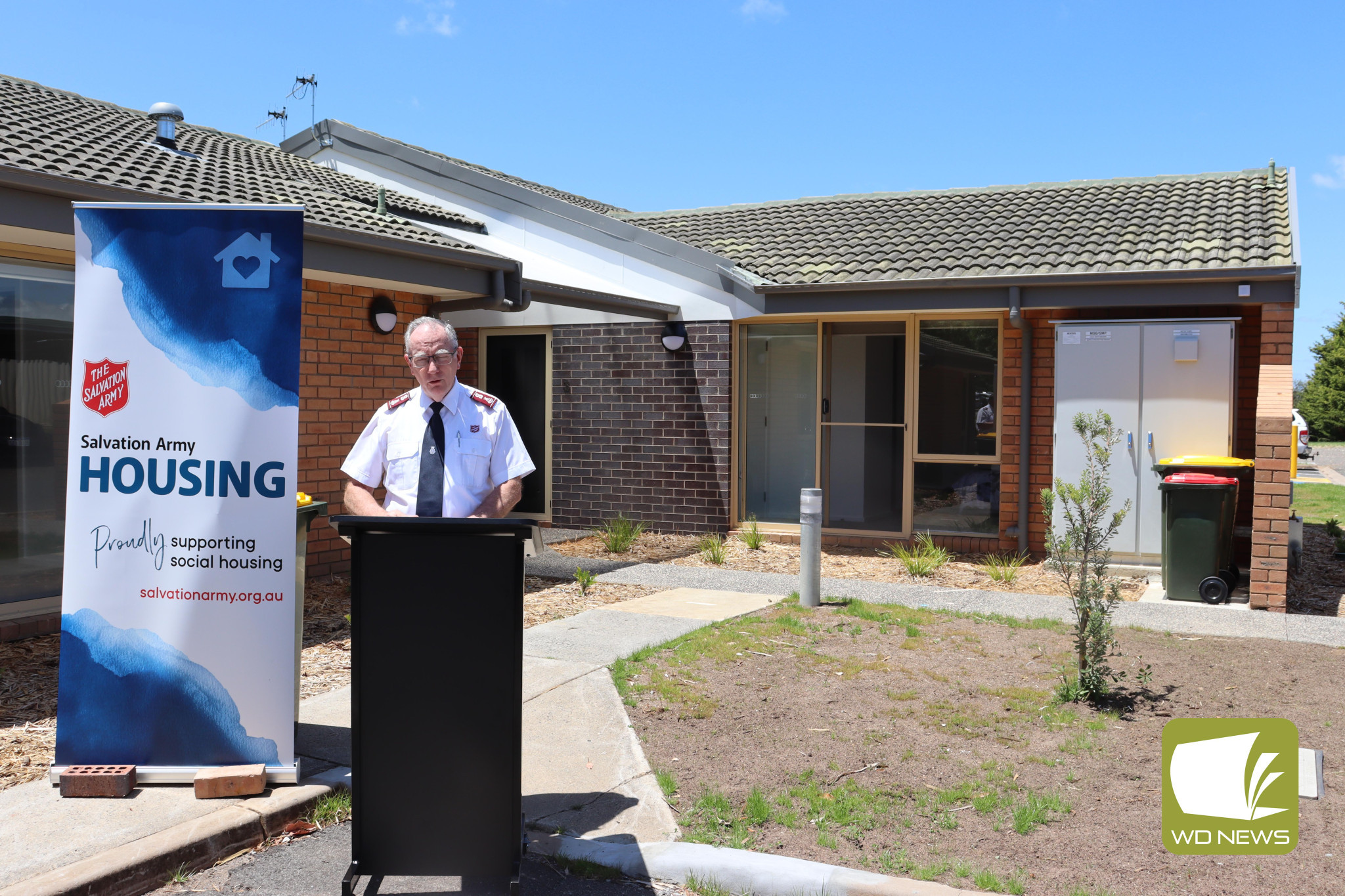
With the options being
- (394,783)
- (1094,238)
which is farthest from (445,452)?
(1094,238)

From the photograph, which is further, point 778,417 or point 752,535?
point 778,417

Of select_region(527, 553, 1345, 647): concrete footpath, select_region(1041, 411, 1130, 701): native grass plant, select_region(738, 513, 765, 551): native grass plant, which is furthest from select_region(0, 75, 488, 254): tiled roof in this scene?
select_region(1041, 411, 1130, 701): native grass plant

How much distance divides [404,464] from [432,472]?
0.13m

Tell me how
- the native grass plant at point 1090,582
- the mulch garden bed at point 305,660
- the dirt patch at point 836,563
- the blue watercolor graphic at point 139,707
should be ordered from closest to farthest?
the blue watercolor graphic at point 139,707, the mulch garden bed at point 305,660, the native grass plant at point 1090,582, the dirt patch at point 836,563

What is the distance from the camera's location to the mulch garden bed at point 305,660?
15.8 ft

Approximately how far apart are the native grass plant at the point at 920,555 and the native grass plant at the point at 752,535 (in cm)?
134

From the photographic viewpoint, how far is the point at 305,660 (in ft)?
21.3

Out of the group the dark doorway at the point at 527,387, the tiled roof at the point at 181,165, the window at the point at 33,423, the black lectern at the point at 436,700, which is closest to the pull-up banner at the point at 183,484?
the black lectern at the point at 436,700

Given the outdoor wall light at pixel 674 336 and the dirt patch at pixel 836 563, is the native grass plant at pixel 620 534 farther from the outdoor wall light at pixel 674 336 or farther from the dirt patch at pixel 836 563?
the outdoor wall light at pixel 674 336

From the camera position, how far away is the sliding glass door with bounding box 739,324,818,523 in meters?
12.1

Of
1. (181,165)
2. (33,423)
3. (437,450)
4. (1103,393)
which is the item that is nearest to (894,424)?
(1103,393)

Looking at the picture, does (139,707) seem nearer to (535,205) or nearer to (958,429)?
(958,429)

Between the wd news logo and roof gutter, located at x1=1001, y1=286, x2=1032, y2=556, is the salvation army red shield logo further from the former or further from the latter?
roof gutter, located at x1=1001, y1=286, x2=1032, y2=556

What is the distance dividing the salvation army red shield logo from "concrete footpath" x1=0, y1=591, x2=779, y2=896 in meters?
1.61
